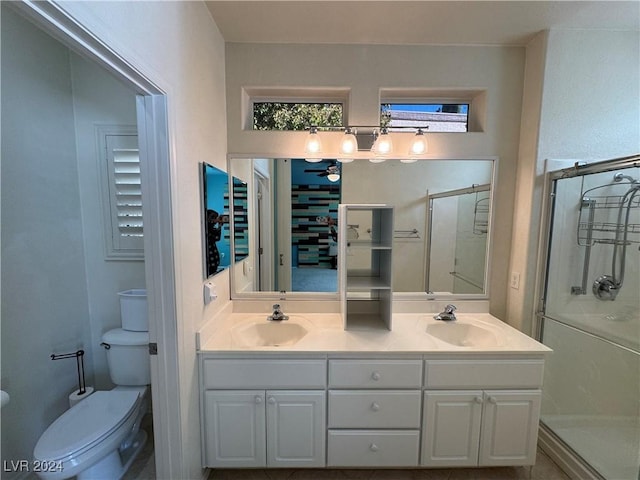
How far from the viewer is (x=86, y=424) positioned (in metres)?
1.47

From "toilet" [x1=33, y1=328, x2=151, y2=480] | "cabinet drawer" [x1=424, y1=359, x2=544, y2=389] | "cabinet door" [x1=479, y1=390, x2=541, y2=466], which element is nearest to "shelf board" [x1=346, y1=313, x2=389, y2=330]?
"cabinet drawer" [x1=424, y1=359, x2=544, y2=389]

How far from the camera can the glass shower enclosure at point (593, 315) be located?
5.53ft

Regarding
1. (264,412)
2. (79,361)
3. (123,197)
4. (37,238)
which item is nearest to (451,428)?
(264,412)

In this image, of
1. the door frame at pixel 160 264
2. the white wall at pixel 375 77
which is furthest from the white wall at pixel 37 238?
the white wall at pixel 375 77

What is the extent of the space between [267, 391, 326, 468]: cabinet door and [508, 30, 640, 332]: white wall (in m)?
1.78

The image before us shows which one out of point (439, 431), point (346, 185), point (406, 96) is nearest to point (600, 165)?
point (406, 96)

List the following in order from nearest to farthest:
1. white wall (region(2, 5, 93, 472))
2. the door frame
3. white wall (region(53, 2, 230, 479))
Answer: white wall (region(53, 2, 230, 479)) < the door frame < white wall (region(2, 5, 93, 472))

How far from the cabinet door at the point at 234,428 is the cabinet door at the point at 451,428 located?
0.91 m

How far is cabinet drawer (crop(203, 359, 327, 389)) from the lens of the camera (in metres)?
1.51

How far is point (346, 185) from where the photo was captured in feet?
6.52

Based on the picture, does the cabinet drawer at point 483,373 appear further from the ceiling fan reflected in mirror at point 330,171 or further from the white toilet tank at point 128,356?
the white toilet tank at point 128,356

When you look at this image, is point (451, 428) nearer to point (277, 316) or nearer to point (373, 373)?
point (373, 373)

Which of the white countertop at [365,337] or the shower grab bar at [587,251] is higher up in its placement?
the shower grab bar at [587,251]

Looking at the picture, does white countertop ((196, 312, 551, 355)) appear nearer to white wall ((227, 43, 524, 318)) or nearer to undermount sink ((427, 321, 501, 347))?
undermount sink ((427, 321, 501, 347))
